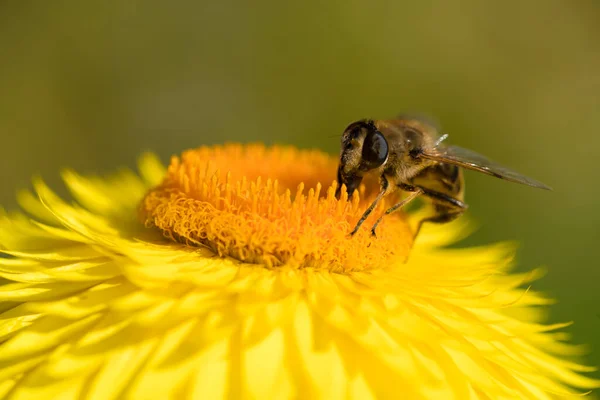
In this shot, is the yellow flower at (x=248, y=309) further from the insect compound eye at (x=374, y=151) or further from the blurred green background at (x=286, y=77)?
the blurred green background at (x=286, y=77)

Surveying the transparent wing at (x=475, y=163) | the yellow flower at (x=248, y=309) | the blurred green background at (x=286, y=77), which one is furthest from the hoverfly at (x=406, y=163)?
the blurred green background at (x=286, y=77)

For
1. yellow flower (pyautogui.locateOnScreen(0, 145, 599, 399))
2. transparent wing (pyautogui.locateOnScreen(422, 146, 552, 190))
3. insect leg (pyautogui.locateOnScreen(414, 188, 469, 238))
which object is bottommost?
yellow flower (pyautogui.locateOnScreen(0, 145, 599, 399))

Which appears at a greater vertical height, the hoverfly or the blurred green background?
the blurred green background

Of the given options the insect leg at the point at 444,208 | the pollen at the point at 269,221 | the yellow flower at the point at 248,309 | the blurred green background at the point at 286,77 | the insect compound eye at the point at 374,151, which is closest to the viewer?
the yellow flower at the point at 248,309

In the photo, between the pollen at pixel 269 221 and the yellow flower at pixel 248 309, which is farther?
the pollen at pixel 269 221

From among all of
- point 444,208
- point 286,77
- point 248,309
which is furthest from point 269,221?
point 286,77

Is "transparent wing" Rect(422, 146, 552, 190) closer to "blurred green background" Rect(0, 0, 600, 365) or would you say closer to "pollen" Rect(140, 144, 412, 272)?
"pollen" Rect(140, 144, 412, 272)

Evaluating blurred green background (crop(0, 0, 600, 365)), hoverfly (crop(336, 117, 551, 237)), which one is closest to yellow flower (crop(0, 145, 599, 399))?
hoverfly (crop(336, 117, 551, 237))
